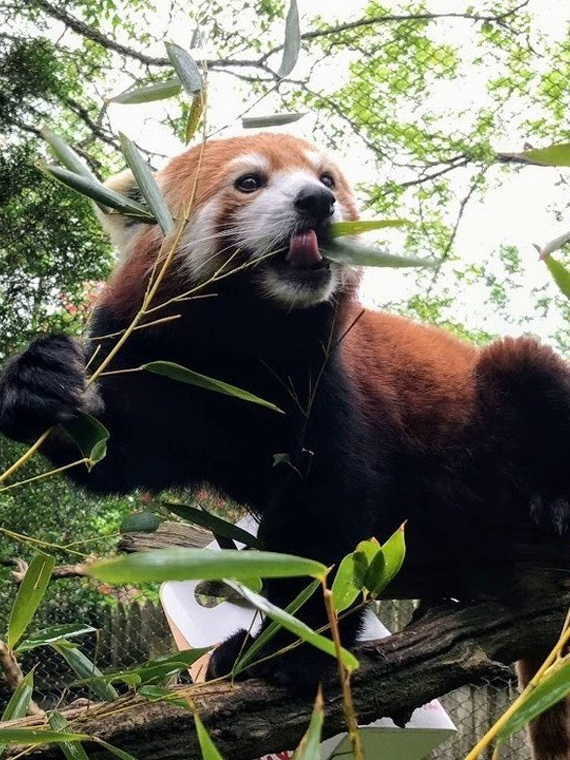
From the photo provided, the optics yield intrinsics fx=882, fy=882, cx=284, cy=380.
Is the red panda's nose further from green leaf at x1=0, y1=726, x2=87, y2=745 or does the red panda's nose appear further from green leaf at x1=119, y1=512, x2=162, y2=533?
green leaf at x1=0, y1=726, x2=87, y2=745

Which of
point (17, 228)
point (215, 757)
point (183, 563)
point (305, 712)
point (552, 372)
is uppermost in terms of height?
point (17, 228)

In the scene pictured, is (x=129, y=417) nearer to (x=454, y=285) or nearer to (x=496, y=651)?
(x=496, y=651)

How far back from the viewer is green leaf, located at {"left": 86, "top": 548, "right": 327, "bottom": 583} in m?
0.54

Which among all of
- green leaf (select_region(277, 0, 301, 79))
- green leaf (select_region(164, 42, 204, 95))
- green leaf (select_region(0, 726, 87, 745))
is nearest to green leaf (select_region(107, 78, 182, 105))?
green leaf (select_region(164, 42, 204, 95))

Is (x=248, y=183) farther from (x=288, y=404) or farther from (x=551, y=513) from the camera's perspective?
(x=551, y=513)

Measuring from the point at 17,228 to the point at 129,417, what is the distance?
6.38 feet

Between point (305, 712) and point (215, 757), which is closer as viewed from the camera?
point (215, 757)

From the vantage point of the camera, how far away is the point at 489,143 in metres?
4.43

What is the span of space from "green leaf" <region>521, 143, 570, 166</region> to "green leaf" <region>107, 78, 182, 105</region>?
580mm

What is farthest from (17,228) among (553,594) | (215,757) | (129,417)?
(215,757)

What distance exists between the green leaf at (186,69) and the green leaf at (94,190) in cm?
17

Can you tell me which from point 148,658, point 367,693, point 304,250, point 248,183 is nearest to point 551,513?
point 367,693

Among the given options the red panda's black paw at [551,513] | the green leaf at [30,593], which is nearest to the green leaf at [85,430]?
the green leaf at [30,593]

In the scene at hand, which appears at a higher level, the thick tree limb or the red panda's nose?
the red panda's nose
